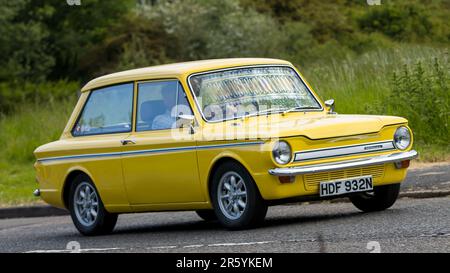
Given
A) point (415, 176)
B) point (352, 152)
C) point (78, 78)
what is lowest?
point (78, 78)

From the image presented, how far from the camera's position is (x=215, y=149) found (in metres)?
11.3

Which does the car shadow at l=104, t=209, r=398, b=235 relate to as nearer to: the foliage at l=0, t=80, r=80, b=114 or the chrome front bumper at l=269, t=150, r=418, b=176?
the chrome front bumper at l=269, t=150, r=418, b=176

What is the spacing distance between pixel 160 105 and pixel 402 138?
258 centimetres

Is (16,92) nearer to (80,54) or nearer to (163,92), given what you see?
(80,54)

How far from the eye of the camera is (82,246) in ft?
38.9

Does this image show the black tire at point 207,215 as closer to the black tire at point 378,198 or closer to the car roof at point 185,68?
the car roof at point 185,68

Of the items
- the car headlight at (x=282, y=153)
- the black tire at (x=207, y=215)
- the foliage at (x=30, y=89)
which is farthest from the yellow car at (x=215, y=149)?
the foliage at (x=30, y=89)

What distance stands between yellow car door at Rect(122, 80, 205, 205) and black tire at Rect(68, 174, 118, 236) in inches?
24.4

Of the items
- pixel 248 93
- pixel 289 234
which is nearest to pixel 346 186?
pixel 289 234

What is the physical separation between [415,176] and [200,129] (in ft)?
14.7

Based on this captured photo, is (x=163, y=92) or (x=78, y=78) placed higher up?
(x=163, y=92)

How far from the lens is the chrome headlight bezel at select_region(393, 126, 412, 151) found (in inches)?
457

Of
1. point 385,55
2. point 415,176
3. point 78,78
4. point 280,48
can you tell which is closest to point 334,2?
point 280,48

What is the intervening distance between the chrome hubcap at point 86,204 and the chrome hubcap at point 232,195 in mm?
2259
